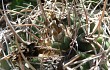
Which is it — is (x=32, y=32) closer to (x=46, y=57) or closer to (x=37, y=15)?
(x=37, y=15)

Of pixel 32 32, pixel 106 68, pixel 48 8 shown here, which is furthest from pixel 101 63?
pixel 48 8

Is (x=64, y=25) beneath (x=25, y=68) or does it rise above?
above

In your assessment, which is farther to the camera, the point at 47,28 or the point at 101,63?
the point at 47,28

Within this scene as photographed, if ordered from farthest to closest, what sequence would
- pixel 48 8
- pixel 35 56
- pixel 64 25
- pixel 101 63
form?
pixel 48 8 → pixel 64 25 → pixel 35 56 → pixel 101 63

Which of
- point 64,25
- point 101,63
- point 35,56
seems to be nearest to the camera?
point 101,63

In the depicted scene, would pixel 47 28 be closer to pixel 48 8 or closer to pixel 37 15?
pixel 37 15

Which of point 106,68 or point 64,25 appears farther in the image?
point 64,25

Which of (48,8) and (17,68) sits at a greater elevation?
(48,8)

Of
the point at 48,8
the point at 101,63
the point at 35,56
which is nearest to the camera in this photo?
the point at 101,63

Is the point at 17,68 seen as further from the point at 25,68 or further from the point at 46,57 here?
the point at 46,57
